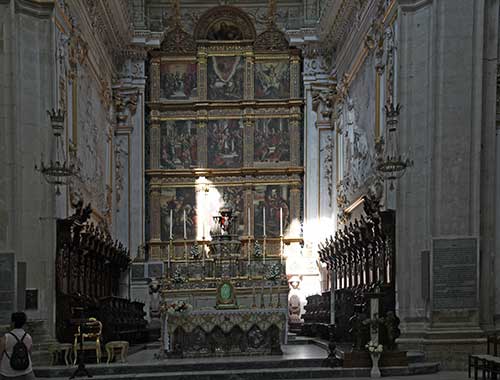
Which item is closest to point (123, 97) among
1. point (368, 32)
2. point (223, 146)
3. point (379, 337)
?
point (223, 146)

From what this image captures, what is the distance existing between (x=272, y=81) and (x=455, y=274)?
15639 millimetres

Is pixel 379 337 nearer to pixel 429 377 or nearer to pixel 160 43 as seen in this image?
pixel 429 377

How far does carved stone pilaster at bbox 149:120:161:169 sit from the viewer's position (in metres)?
29.5

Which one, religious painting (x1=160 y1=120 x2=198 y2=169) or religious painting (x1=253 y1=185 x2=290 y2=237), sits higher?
religious painting (x1=160 y1=120 x2=198 y2=169)

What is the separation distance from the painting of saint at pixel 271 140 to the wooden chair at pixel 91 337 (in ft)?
45.0

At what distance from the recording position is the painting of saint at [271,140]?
29.8 meters

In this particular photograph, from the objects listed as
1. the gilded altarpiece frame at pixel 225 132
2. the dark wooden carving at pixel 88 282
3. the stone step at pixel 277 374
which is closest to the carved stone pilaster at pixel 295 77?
the gilded altarpiece frame at pixel 225 132

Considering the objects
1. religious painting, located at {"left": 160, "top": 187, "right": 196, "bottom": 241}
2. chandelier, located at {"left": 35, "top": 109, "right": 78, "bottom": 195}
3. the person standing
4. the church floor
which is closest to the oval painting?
the church floor

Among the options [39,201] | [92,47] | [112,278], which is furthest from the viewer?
[112,278]

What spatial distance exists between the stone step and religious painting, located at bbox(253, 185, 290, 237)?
1423cm

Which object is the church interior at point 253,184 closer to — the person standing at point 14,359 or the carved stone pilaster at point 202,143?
the carved stone pilaster at point 202,143

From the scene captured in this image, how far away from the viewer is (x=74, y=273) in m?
19.9

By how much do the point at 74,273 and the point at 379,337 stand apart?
26.9 ft

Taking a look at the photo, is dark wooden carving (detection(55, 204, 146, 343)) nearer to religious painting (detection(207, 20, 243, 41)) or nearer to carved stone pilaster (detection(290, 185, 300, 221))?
carved stone pilaster (detection(290, 185, 300, 221))
